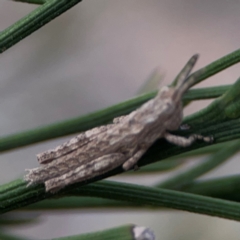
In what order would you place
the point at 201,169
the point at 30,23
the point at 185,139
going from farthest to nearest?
the point at 201,169
the point at 30,23
the point at 185,139

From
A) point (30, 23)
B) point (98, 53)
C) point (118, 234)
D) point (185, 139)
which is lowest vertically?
point (118, 234)

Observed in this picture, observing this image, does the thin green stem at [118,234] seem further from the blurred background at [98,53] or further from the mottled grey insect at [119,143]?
the blurred background at [98,53]

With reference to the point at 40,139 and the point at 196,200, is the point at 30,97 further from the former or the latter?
the point at 196,200

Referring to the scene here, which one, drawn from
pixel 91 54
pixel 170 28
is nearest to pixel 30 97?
pixel 91 54

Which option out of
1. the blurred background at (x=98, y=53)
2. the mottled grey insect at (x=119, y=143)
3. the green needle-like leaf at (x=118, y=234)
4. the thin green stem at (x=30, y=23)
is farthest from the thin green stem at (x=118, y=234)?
the blurred background at (x=98, y=53)

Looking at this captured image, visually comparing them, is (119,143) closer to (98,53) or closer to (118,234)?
(118,234)

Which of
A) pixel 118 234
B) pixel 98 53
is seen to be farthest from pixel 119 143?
pixel 98 53
